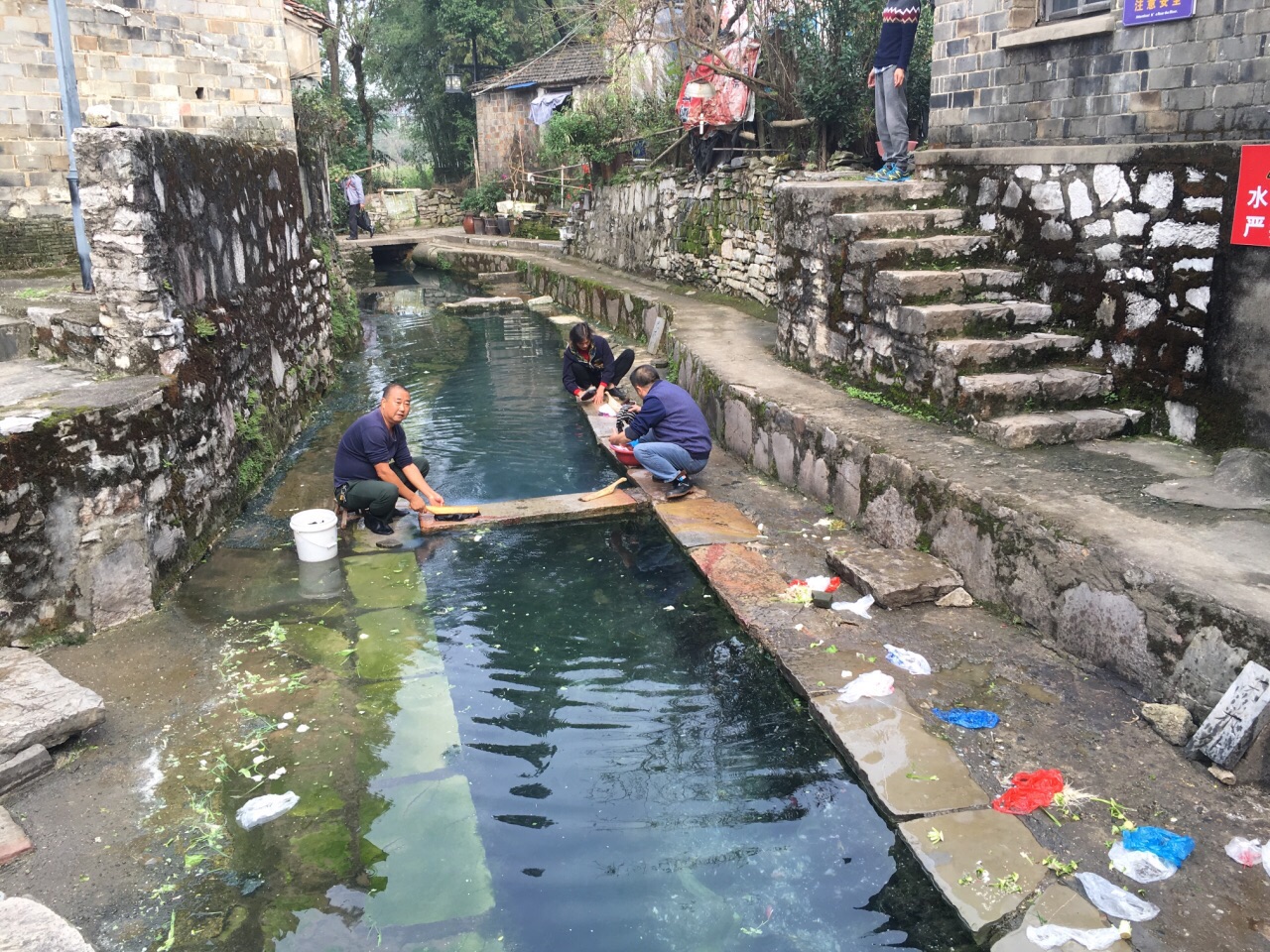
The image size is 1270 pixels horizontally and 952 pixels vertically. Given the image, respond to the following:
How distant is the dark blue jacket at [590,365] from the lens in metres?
10.7

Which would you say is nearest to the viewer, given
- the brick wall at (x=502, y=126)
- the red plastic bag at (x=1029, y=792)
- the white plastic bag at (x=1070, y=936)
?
the white plastic bag at (x=1070, y=936)

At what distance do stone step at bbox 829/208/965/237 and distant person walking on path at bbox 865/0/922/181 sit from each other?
1259 mm

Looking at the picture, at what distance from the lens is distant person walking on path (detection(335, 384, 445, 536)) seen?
23.2 feet

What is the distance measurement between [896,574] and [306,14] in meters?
14.5

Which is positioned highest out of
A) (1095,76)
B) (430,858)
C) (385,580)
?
(1095,76)

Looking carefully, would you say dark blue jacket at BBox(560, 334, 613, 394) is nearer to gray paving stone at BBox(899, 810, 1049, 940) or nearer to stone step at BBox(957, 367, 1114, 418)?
stone step at BBox(957, 367, 1114, 418)

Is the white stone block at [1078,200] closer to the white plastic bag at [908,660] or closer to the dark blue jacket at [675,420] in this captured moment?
the dark blue jacket at [675,420]

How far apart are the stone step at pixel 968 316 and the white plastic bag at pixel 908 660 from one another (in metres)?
2.77

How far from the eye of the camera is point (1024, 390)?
6.42 meters

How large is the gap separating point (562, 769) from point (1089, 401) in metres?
4.49

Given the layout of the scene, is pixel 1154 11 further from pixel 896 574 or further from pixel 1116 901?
pixel 1116 901

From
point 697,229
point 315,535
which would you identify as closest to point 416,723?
point 315,535

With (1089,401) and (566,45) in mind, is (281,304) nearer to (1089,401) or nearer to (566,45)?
(1089,401)

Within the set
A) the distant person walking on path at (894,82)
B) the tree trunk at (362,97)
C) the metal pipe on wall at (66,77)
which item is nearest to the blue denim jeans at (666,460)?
the distant person walking on path at (894,82)
